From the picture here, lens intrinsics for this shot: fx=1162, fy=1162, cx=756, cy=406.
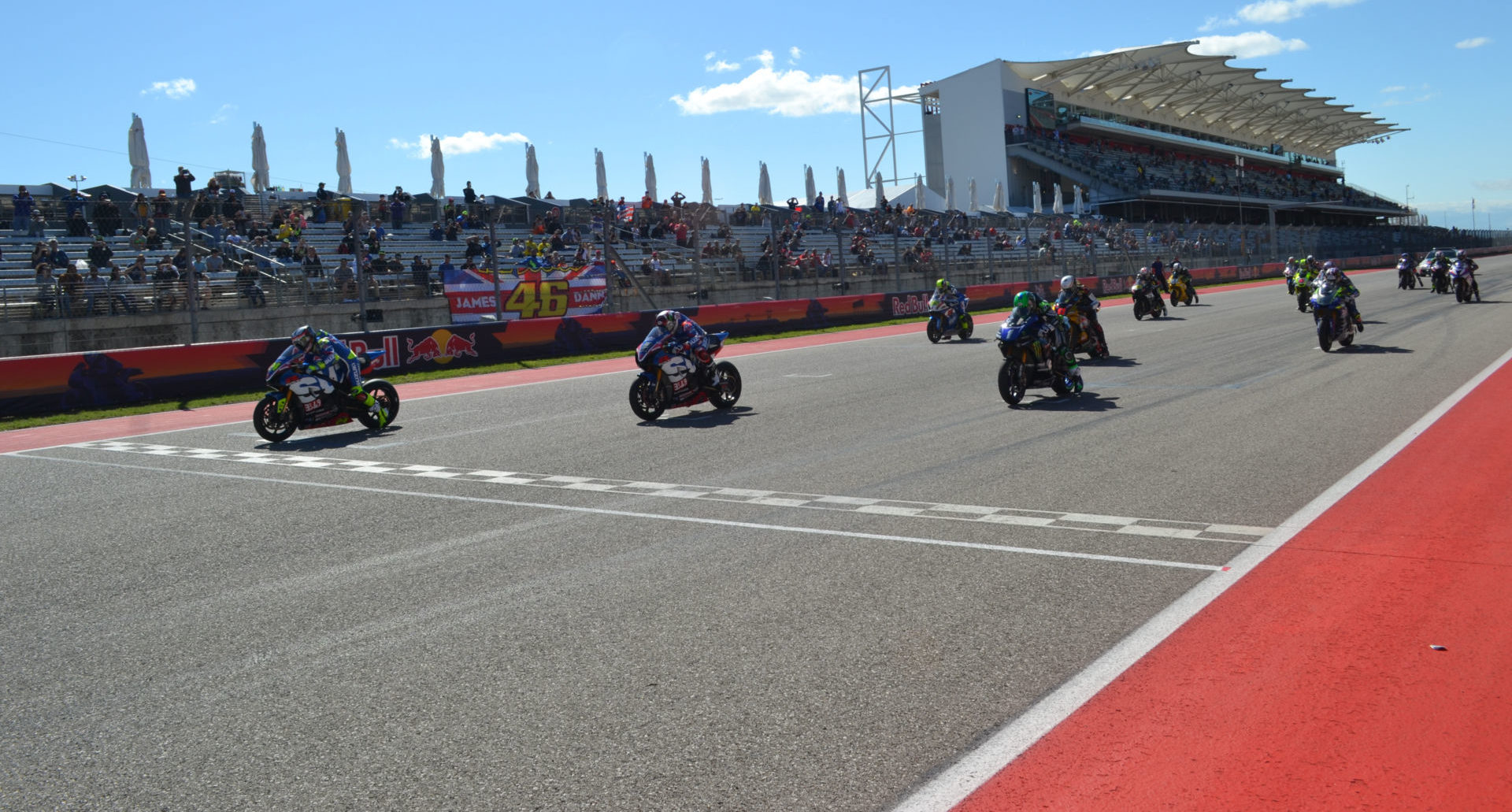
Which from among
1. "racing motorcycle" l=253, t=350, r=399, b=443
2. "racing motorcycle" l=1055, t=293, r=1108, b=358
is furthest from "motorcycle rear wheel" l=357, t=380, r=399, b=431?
"racing motorcycle" l=1055, t=293, r=1108, b=358

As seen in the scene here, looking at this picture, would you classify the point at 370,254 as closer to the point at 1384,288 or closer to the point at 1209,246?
the point at 1384,288

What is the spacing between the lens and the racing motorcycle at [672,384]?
42.0 feet

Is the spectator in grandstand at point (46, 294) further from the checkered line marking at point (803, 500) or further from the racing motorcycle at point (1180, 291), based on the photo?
the racing motorcycle at point (1180, 291)

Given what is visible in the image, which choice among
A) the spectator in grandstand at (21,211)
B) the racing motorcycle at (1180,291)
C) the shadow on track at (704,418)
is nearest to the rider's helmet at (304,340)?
the shadow on track at (704,418)

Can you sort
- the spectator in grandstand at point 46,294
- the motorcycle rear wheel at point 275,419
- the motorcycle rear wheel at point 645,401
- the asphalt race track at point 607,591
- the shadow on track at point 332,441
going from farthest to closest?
1. the spectator in grandstand at point 46,294
2. the motorcycle rear wheel at point 645,401
3. the motorcycle rear wheel at point 275,419
4. the shadow on track at point 332,441
5. the asphalt race track at point 607,591

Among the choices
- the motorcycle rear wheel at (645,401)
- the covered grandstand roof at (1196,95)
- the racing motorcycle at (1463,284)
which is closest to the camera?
the motorcycle rear wheel at (645,401)

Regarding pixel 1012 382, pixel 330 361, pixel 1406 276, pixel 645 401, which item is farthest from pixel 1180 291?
pixel 330 361

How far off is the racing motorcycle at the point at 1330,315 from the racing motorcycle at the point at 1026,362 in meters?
6.17

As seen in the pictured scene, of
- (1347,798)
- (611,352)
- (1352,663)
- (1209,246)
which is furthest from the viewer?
(1209,246)

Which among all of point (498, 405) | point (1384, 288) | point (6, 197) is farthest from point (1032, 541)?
point (1384, 288)

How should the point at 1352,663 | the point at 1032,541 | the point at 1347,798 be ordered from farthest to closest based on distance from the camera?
the point at 1032,541, the point at 1352,663, the point at 1347,798

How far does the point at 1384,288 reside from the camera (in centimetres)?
3828

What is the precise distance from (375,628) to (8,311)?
1612cm

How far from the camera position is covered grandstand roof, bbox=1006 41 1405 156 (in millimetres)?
76750
